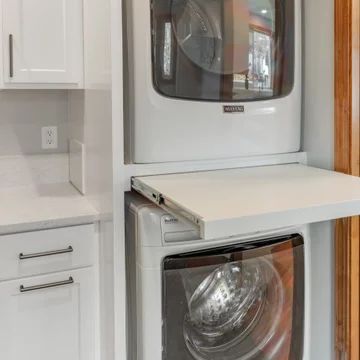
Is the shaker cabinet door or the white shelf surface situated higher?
the white shelf surface

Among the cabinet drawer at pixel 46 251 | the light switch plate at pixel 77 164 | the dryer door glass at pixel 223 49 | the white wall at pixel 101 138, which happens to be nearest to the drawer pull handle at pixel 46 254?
the cabinet drawer at pixel 46 251

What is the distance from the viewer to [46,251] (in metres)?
1.51

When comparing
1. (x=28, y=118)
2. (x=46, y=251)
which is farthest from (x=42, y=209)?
(x=28, y=118)

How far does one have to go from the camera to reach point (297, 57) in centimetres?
165

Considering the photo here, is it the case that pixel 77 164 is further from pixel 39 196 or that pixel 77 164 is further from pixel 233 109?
pixel 233 109

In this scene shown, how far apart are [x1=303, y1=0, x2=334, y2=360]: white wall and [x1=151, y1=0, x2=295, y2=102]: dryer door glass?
0.08 m

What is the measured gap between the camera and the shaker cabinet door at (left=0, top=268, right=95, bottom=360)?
58.4 inches

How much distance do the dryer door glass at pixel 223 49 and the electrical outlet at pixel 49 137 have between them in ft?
2.89

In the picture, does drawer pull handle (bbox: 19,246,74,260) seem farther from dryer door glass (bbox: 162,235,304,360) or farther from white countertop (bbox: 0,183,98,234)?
dryer door glass (bbox: 162,235,304,360)

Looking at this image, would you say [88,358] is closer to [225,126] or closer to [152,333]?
[152,333]

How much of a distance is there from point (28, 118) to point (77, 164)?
0.35 m

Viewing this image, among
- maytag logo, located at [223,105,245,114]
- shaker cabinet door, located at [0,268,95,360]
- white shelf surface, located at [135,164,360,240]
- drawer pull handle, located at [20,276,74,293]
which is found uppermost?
maytag logo, located at [223,105,245,114]

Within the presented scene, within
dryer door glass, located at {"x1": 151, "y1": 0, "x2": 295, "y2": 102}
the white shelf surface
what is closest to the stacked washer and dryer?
dryer door glass, located at {"x1": 151, "y1": 0, "x2": 295, "y2": 102}

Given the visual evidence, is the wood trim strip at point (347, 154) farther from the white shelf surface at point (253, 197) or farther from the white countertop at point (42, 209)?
the white countertop at point (42, 209)
